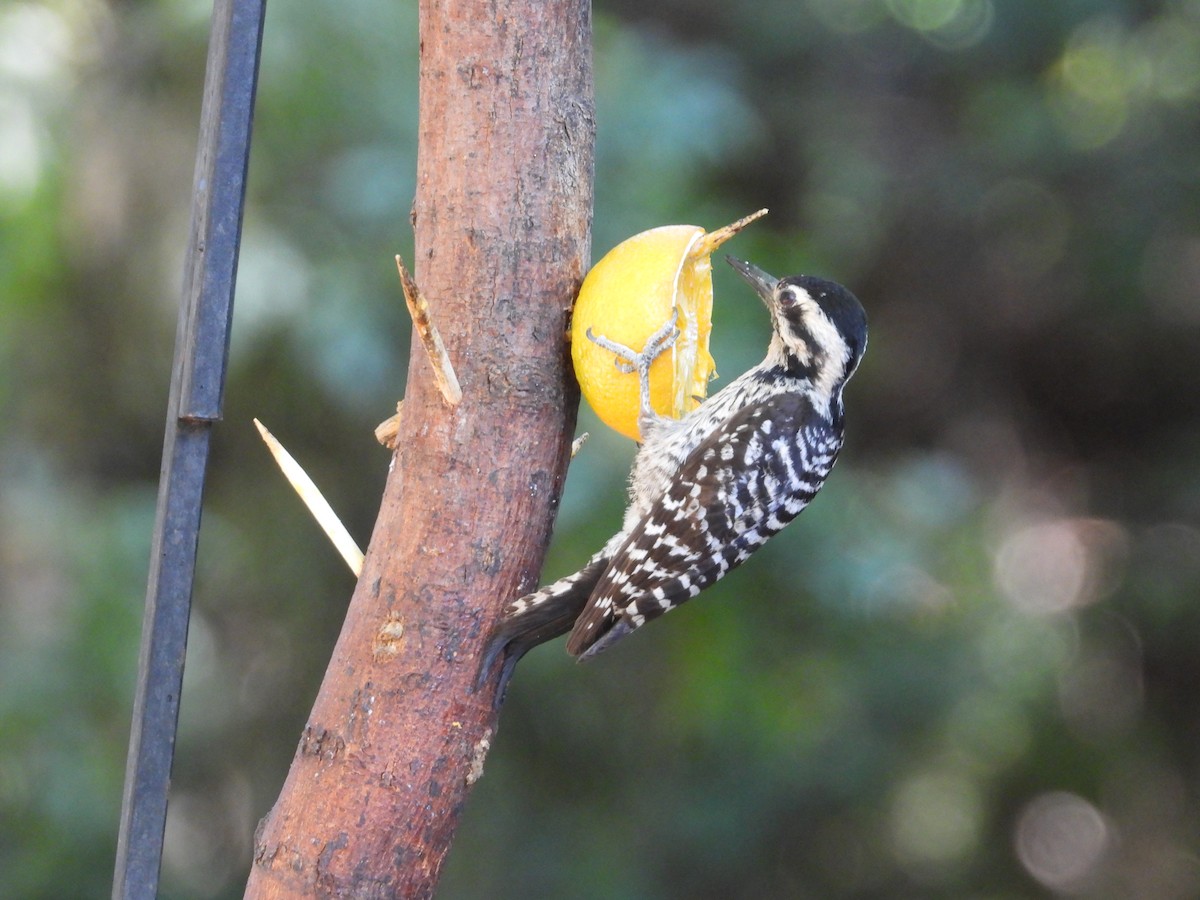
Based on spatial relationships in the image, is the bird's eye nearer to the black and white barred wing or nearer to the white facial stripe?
the white facial stripe

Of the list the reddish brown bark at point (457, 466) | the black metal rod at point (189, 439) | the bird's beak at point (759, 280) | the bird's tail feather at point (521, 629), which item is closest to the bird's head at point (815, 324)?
the bird's beak at point (759, 280)

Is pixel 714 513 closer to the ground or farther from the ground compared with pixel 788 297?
closer to the ground

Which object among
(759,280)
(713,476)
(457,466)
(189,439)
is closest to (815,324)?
(759,280)

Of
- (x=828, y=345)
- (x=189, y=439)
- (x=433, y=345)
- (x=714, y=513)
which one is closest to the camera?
(x=189, y=439)

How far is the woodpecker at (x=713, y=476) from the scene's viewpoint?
5.51 feet

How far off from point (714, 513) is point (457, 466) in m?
0.61

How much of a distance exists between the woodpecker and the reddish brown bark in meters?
0.08

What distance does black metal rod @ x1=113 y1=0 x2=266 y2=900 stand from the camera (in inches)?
53.6

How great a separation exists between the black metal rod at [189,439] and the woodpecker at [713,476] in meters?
0.37

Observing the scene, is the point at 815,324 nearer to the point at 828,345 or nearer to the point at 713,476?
the point at 828,345

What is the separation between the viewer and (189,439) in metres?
1.38

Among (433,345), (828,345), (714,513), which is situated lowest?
(714,513)

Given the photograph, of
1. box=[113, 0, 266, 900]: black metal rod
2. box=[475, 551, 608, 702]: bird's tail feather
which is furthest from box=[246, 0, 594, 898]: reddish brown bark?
box=[113, 0, 266, 900]: black metal rod

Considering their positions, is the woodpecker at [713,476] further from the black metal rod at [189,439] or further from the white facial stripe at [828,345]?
the black metal rod at [189,439]
